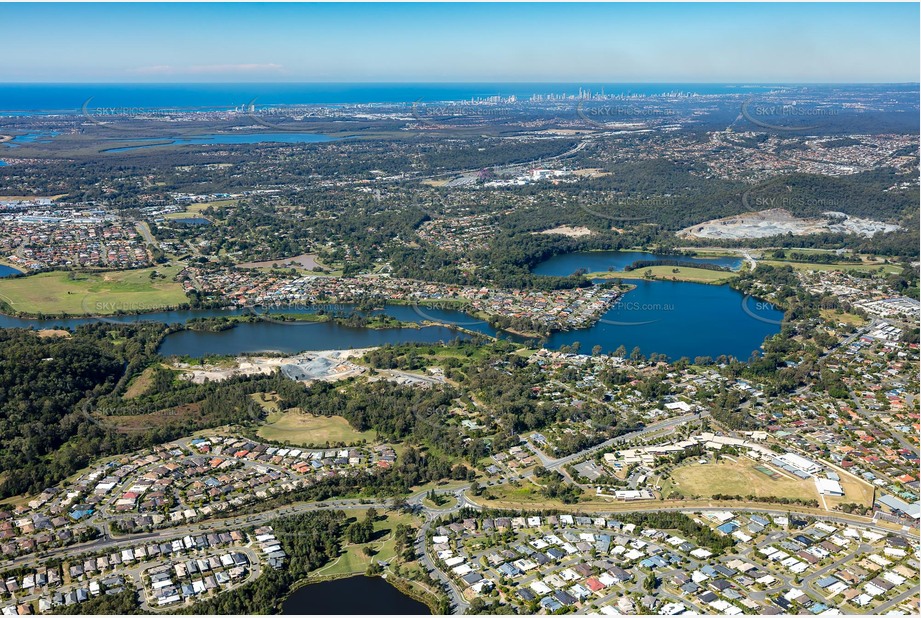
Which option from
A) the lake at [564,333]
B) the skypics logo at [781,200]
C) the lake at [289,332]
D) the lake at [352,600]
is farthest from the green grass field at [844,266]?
the lake at [352,600]

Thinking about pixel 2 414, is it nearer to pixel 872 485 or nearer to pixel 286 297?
pixel 286 297

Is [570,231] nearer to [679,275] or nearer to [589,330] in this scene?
[679,275]

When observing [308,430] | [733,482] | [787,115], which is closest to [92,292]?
[308,430]

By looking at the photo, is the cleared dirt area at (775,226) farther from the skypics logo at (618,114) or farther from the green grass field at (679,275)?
the skypics logo at (618,114)

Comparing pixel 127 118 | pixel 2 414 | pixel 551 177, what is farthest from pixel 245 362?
pixel 127 118

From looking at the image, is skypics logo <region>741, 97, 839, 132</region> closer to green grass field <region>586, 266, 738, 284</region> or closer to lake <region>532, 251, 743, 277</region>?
A: lake <region>532, 251, 743, 277</region>
